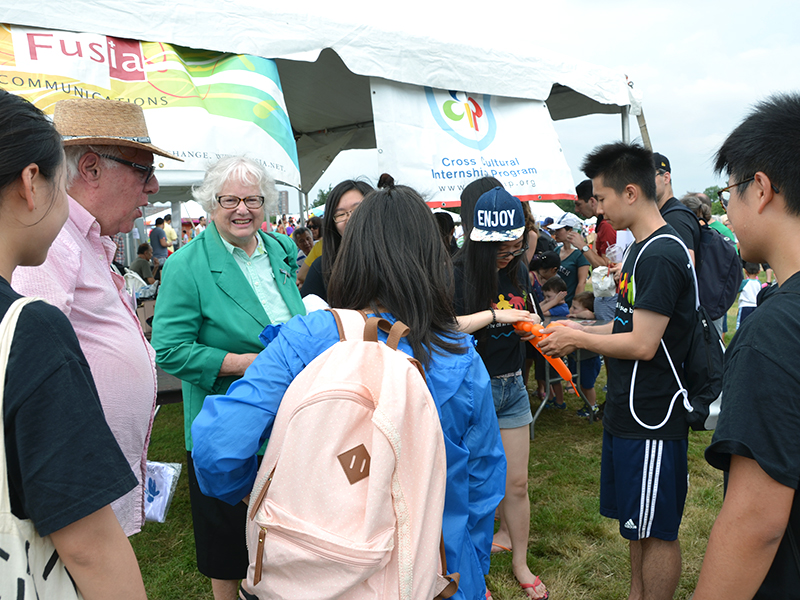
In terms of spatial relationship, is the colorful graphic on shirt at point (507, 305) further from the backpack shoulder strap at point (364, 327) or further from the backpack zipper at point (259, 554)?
the backpack zipper at point (259, 554)

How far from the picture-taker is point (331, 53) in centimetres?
466

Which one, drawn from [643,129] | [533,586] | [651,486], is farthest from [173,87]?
[643,129]

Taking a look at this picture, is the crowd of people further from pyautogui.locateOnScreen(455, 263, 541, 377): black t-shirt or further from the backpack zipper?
the backpack zipper

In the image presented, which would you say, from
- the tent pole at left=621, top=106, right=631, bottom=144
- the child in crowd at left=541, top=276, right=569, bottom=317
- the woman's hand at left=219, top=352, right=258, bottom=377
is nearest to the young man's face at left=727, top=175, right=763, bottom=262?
the woman's hand at left=219, top=352, right=258, bottom=377

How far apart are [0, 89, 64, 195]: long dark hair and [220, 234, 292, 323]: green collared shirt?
138cm

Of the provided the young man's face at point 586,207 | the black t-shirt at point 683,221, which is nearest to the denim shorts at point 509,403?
the black t-shirt at point 683,221

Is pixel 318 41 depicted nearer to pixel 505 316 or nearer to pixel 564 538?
pixel 505 316

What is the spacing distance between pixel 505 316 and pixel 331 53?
126 inches

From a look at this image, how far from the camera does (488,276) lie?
8.95 ft

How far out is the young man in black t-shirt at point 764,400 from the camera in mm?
1047

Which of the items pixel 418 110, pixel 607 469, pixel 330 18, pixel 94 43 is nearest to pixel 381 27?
pixel 330 18

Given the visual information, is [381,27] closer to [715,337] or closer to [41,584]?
[715,337]

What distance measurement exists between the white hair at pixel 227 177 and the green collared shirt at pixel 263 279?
0.19 metres

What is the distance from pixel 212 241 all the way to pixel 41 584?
165cm
